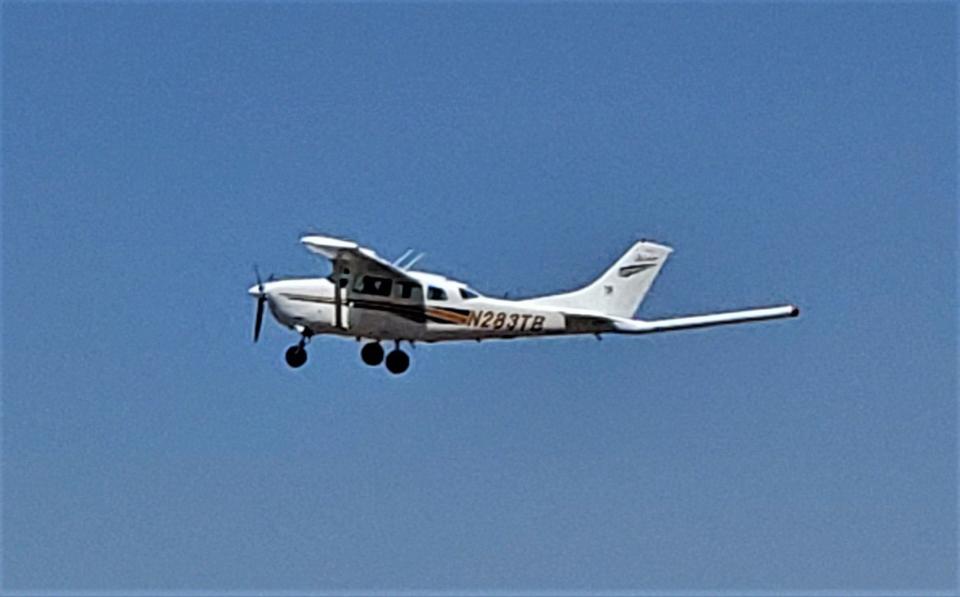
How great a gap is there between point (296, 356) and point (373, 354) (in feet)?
3.65

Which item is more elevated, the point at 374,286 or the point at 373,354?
the point at 374,286

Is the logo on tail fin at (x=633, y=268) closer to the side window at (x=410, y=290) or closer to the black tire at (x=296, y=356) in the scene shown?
the side window at (x=410, y=290)

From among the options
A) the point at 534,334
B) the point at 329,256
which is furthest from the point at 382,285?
the point at 534,334

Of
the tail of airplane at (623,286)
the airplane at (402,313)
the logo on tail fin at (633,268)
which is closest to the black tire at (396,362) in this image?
the airplane at (402,313)

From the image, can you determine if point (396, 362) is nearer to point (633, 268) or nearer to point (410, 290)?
point (410, 290)

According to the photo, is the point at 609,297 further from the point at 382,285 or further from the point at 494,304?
the point at 382,285

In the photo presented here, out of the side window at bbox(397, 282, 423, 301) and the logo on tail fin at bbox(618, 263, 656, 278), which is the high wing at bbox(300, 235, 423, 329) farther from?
the logo on tail fin at bbox(618, 263, 656, 278)

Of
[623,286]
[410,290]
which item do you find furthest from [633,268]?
[410,290]

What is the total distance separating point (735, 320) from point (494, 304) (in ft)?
11.1

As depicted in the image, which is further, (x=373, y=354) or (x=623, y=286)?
A: (x=623, y=286)

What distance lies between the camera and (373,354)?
21.8 meters

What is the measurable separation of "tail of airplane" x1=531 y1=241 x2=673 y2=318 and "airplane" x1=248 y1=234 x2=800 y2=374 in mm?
429

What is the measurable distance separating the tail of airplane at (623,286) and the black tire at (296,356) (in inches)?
134

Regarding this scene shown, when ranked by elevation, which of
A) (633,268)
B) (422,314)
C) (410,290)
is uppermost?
(633,268)
